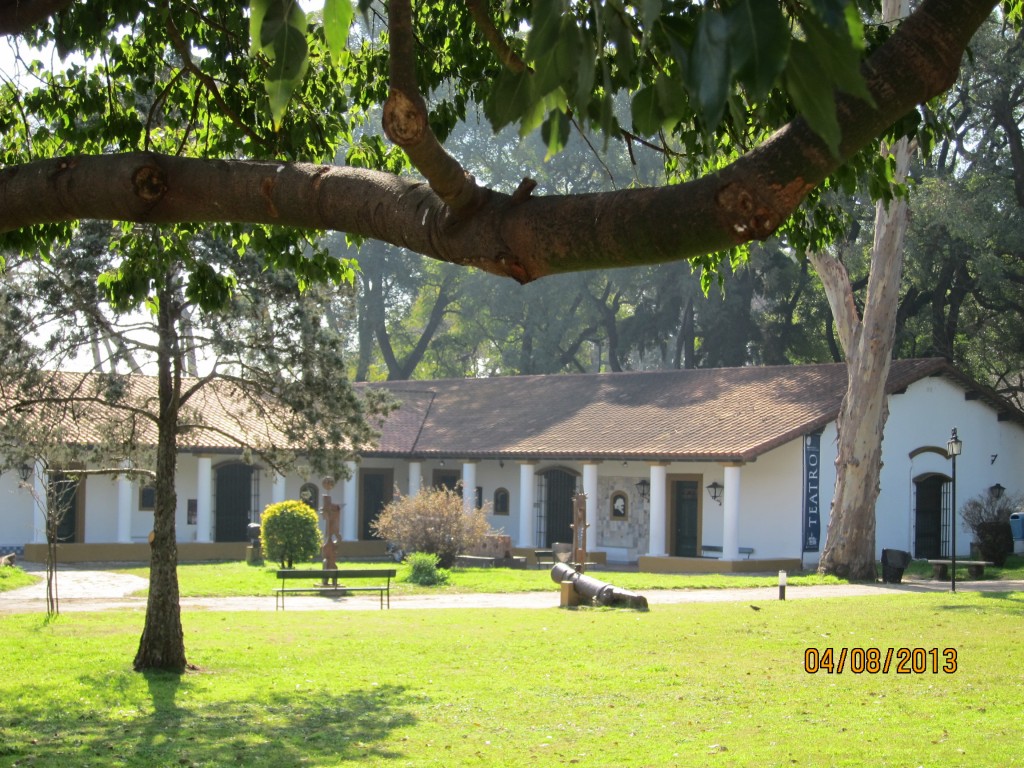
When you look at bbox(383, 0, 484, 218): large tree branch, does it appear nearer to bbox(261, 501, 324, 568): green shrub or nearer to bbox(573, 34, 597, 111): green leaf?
bbox(573, 34, 597, 111): green leaf

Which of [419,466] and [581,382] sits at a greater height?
[581,382]

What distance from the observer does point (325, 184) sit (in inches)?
162

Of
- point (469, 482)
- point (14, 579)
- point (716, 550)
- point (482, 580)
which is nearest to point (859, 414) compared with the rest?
point (716, 550)

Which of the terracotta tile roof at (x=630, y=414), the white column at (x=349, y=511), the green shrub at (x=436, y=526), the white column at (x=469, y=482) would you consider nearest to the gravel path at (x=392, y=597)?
the green shrub at (x=436, y=526)

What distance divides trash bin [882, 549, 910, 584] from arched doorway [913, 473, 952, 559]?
231 inches

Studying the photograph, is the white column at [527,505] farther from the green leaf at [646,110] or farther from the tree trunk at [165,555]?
the green leaf at [646,110]

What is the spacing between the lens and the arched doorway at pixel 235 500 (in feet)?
111

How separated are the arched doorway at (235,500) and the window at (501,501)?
6622mm

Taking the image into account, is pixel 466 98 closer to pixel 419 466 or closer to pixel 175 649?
pixel 175 649

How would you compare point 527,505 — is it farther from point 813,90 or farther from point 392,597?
point 813,90

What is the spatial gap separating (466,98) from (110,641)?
9.24m

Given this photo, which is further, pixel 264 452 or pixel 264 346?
pixel 264 452

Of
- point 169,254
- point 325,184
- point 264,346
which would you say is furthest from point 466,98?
point 264,346

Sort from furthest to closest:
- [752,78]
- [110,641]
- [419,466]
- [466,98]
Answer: [419,466]
[110,641]
[466,98]
[752,78]
